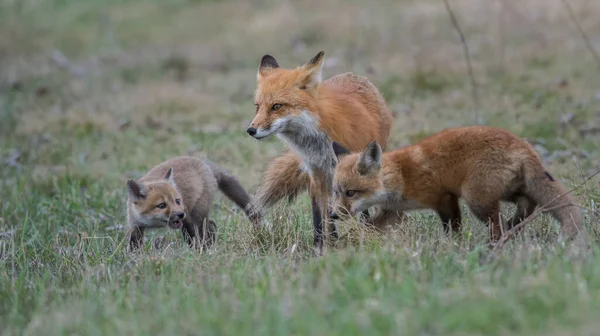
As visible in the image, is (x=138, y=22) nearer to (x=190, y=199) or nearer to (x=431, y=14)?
(x=431, y=14)

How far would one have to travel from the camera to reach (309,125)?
7750mm

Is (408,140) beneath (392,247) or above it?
beneath

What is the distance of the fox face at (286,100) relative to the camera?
7.66 m

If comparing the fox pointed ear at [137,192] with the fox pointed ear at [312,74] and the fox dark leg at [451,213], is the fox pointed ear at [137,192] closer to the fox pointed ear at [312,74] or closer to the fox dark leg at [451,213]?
the fox pointed ear at [312,74]

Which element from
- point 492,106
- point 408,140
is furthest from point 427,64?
point 408,140

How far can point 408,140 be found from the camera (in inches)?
462

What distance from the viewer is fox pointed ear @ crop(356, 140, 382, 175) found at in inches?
277

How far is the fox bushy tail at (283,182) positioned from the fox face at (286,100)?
65 cm

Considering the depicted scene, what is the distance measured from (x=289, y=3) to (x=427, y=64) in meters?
7.58

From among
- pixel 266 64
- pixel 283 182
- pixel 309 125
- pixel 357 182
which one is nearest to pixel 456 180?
pixel 357 182

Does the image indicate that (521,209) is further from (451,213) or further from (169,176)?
(169,176)

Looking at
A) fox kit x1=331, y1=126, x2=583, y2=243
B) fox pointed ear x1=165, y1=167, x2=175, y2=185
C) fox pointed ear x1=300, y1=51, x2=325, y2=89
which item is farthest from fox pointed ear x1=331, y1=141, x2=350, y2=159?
fox pointed ear x1=165, y1=167, x2=175, y2=185

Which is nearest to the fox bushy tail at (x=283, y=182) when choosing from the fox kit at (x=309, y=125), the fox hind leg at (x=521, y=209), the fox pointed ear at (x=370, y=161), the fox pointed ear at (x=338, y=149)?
the fox kit at (x=309, y=125)

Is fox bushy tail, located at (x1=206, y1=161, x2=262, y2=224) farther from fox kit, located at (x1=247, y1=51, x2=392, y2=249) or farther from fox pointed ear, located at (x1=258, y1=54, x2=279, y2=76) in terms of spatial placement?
fox pointed ear, located at (x1=258, y1=54, x2=279, y2=76)
